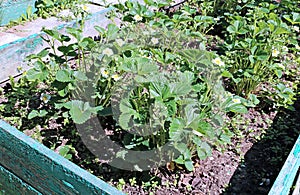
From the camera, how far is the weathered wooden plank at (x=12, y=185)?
1.79 metres

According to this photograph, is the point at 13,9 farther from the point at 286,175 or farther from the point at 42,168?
the point at 286,175

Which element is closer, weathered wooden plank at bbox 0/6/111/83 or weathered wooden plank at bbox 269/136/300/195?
weathered wooden plank at bbox 269/136/300/195

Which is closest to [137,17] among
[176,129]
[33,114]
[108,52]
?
[108,52]

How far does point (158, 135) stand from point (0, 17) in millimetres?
2074

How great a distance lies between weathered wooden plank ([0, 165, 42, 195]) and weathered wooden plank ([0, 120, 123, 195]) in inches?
0.8

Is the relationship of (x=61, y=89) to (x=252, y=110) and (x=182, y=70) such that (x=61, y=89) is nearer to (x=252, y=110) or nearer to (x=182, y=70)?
(x=182, y=70)

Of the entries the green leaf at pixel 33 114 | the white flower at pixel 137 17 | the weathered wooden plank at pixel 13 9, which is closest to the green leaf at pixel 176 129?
the green leaf at pixel 33 114

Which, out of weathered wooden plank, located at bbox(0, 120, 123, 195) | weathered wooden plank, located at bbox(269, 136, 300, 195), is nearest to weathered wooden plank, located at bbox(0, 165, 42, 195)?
weathered wooden plank, located at bbox(0, 120, 123, 195)

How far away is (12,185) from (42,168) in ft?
1.00

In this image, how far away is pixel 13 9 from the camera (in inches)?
147

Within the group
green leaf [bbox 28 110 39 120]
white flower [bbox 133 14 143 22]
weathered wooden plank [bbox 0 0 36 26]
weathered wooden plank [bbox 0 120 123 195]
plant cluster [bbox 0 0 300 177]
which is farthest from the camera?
weathered wooden plank [bbox 0 0 36 26]

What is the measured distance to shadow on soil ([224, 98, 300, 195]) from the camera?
2.38 metres

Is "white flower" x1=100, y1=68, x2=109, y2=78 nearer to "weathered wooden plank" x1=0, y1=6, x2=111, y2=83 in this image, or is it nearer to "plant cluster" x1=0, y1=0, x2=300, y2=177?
"plant cluster" x1=0, y1=0, x2=300, y2=177

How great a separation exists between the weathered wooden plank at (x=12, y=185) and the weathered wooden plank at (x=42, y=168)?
0.07 ft
